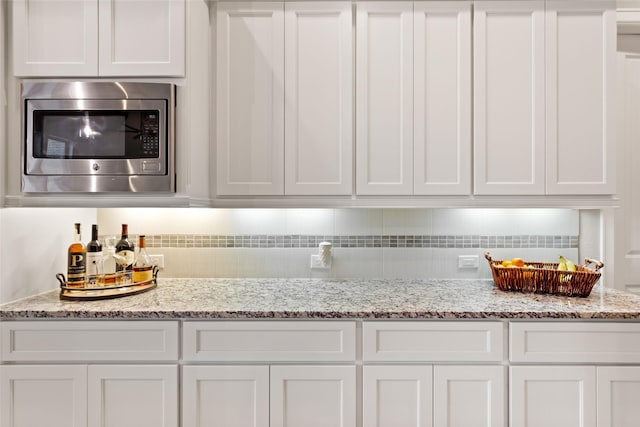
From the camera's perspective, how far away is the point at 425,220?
2.18 m

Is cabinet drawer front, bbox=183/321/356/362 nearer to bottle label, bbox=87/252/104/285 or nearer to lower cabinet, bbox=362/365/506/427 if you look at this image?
lower cabinet, bbox=362/365/506/427

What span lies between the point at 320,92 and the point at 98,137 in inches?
42.0

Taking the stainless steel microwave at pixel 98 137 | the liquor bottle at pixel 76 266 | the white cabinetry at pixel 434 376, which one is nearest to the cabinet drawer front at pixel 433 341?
the white cabinetry at pixel 434 376

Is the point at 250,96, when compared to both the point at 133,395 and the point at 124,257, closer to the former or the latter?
the point at 124,257

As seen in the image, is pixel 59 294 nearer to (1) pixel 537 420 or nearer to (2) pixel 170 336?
(2) pixel 170 336

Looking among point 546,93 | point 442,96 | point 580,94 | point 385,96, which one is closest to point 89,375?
point 385,96

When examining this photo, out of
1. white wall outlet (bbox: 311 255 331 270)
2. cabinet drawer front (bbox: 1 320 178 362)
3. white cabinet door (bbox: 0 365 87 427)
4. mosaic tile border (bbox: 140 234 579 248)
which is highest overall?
mosaic tile border (bbox: 140 234 579 248)

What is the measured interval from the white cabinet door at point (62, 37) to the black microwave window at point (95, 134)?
21cm

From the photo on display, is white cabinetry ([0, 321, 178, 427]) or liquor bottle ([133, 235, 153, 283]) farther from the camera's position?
liquor bottle ([133, 235, 153, 283])

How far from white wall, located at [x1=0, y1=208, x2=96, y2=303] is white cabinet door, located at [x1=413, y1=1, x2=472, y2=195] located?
187cm

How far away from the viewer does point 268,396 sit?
1.53m

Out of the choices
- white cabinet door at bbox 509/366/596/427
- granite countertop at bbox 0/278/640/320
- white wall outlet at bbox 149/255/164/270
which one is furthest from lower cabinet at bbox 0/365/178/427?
white cabinet door at bbox 509/366/596/427

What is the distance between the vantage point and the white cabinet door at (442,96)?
182 centimetres

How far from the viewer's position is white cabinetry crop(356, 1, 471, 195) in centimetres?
182
